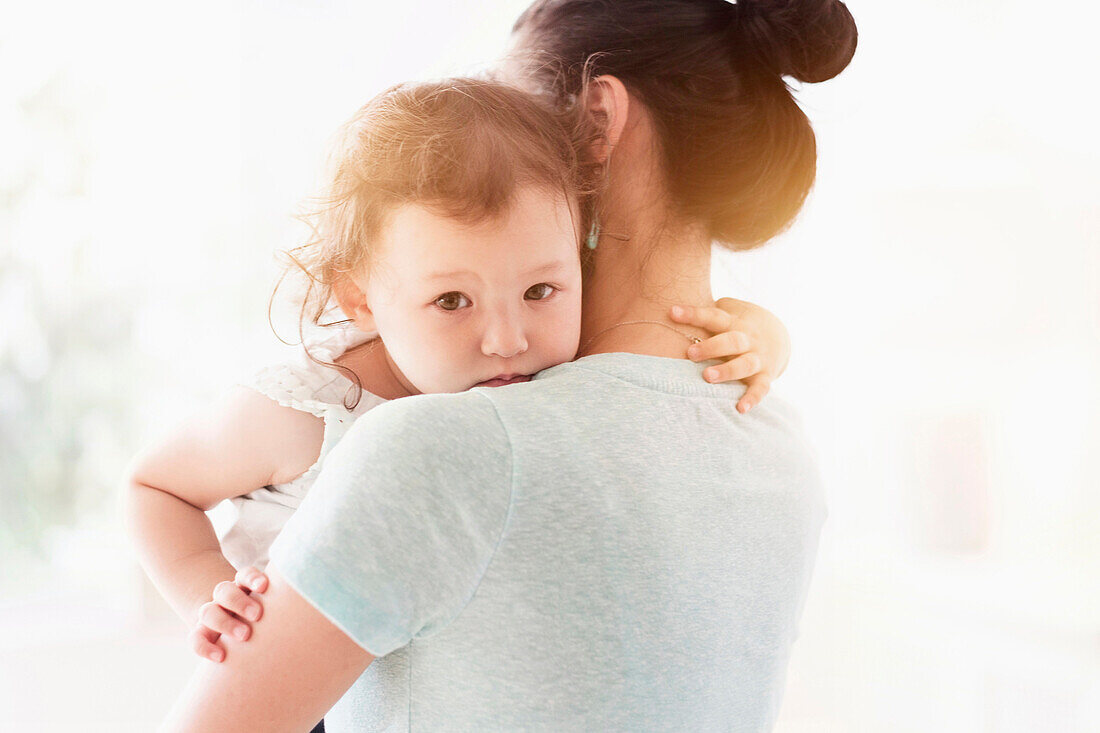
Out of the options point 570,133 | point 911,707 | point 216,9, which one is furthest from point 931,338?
point 216,9

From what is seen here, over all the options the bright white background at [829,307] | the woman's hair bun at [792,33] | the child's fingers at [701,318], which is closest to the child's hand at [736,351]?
the child's fingers at [701,318]

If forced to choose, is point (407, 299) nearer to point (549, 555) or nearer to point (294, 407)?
point (294, 407)

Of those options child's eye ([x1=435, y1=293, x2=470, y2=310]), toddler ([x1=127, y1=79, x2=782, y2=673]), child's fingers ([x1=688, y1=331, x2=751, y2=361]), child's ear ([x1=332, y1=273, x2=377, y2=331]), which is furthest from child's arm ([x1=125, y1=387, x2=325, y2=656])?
child's fingers ([x1=688, y1=331, x2=751, y2=361])

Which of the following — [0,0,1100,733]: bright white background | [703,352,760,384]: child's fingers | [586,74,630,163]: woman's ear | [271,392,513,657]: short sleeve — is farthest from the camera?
[0,0,1100,733]: bright white background

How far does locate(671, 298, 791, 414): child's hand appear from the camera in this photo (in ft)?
2.77

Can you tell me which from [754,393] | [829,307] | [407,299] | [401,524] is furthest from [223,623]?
[829,307]

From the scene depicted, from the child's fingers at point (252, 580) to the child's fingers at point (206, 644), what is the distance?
4 centimetres

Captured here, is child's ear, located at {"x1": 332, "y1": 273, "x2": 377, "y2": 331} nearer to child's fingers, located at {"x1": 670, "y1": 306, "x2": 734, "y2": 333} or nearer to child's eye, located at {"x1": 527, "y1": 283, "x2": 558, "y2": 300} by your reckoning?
child's eye, located at {"x1": 527, "y1": 283, "x2": 558, "y2": 300}

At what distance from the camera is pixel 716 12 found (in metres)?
0.99

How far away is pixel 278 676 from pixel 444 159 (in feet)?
1.53

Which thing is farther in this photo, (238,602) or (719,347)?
(719,347)

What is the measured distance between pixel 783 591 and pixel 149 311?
7.06ft

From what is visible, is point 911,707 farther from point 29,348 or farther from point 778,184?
point 29,348

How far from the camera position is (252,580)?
68 centimetres
